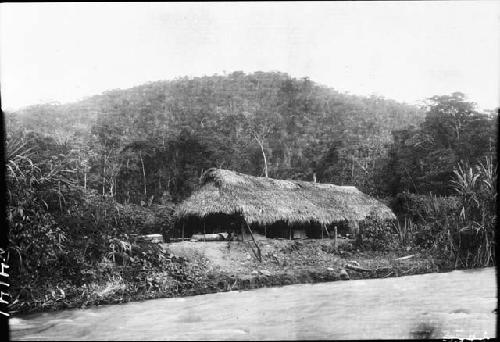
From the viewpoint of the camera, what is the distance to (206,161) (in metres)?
15.1

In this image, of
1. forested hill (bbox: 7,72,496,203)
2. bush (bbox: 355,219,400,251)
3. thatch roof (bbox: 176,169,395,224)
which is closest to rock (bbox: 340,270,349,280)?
bush (bbox: 355,219,400,251)

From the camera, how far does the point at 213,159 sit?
1492 cm

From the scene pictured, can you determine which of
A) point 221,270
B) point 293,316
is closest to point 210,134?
point 221,270

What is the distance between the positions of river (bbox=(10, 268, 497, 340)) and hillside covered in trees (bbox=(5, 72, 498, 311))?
2.93 ft

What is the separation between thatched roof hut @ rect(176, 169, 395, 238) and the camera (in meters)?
10.7

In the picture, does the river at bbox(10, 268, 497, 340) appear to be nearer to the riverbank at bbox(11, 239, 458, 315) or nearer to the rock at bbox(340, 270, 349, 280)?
the riverbank at bbox(11, 239, 458, 315)

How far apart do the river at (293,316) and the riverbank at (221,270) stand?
27cm

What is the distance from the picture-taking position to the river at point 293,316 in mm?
5059

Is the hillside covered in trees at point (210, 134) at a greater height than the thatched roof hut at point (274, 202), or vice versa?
the hillside covered in trees at point (210, 134)

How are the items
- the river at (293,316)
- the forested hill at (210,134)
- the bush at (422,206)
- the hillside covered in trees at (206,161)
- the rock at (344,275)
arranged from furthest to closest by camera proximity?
the forested hill at (210,134), the bush at (422,206), the rock at (344,275), the hillside covered in trees at (206,161), the river at (293,316)

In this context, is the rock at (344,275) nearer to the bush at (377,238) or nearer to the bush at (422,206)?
the bush at (377,238)

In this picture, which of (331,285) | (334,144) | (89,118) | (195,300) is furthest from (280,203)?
(89,118)

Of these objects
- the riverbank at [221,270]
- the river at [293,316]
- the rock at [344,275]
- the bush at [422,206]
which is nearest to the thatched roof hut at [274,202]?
the bush at [422,206]

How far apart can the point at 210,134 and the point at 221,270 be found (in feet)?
24.4
